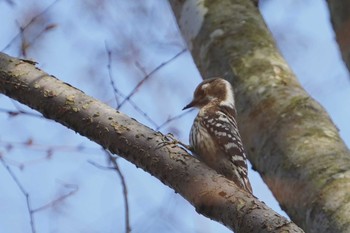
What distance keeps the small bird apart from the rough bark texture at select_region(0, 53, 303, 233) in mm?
1088

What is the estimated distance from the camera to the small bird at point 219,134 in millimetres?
4234

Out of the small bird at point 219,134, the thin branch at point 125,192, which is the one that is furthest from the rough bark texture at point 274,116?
the thin branch at point 125,192

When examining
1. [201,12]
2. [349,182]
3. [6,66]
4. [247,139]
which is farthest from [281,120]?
[6,66]

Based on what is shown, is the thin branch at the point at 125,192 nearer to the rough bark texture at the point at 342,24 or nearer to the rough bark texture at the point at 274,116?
the rough bark texture at the point at 274,116

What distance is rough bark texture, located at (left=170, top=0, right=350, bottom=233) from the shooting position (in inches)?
136

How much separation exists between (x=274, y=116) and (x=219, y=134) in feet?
1.71

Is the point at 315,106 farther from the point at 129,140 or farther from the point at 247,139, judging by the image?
the point at 129,140

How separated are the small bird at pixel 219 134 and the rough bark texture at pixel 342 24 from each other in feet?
4.82

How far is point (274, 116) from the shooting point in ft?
13.4

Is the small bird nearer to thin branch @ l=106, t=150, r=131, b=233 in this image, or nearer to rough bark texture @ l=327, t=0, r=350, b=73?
thin branch @ l=106, t=150, r=131, b=233

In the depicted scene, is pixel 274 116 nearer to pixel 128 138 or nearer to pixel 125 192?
pixel 125 192

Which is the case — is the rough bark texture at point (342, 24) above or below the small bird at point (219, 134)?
below

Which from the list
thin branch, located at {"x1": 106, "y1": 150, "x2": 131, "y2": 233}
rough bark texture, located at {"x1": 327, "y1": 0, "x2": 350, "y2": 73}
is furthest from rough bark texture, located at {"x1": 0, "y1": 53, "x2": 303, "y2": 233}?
thin branch, located at {"x1": 106, "y1": 150, "x2": 131, "y2": 233}

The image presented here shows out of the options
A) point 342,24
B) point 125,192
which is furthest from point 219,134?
point 342,24
